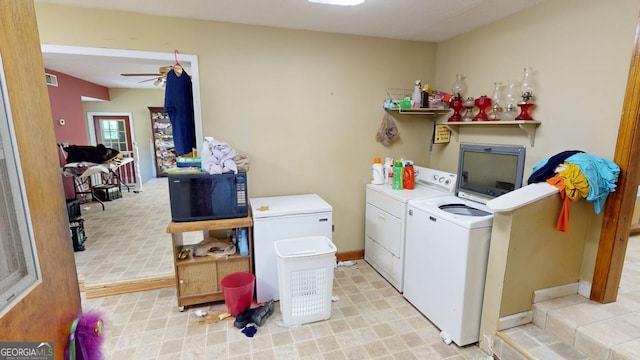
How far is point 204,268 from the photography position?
2.45m

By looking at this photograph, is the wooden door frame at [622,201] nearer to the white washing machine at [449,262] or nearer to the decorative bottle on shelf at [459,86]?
the white washing machine at [449,262]

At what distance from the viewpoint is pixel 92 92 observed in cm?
632

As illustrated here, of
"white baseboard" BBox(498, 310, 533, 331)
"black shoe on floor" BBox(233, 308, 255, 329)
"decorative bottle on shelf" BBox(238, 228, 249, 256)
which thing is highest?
"decorative bottle on shelf" BBox(238, 228, 249, 256)

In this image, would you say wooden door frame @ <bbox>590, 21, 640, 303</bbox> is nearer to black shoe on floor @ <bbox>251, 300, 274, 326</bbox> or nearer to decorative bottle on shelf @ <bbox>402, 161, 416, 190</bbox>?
decorative bottle on shelf @ <bbox>402, 161, 416, 190</bbox>

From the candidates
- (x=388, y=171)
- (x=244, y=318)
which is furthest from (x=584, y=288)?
(x=244, y=318)

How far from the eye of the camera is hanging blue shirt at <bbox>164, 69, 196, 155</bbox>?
2.60 m

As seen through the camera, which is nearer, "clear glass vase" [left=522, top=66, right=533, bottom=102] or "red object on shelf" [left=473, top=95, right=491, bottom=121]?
"clear glass vase" [left=522, top=66, right=533, bottom=102]

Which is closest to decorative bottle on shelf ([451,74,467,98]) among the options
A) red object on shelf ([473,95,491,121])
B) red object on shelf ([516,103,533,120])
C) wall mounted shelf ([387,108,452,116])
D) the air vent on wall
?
wall mounted shelf ([387,108,452,116])

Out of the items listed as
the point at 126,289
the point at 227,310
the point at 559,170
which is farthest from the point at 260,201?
the point at 559,170

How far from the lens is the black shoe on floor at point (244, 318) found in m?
2.25

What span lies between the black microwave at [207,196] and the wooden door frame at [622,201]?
248 cm

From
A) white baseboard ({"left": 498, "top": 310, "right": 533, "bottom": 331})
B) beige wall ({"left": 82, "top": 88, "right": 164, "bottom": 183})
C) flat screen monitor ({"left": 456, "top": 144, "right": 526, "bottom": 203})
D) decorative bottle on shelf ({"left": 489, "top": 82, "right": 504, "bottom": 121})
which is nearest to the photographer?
white baseboard ({"left": 498, "top": 310, "right": 533, "bottom": 331})

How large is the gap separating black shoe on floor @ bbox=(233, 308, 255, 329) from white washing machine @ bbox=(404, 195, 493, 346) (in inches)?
52.3

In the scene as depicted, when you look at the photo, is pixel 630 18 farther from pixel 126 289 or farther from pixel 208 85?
pixel 126 289
